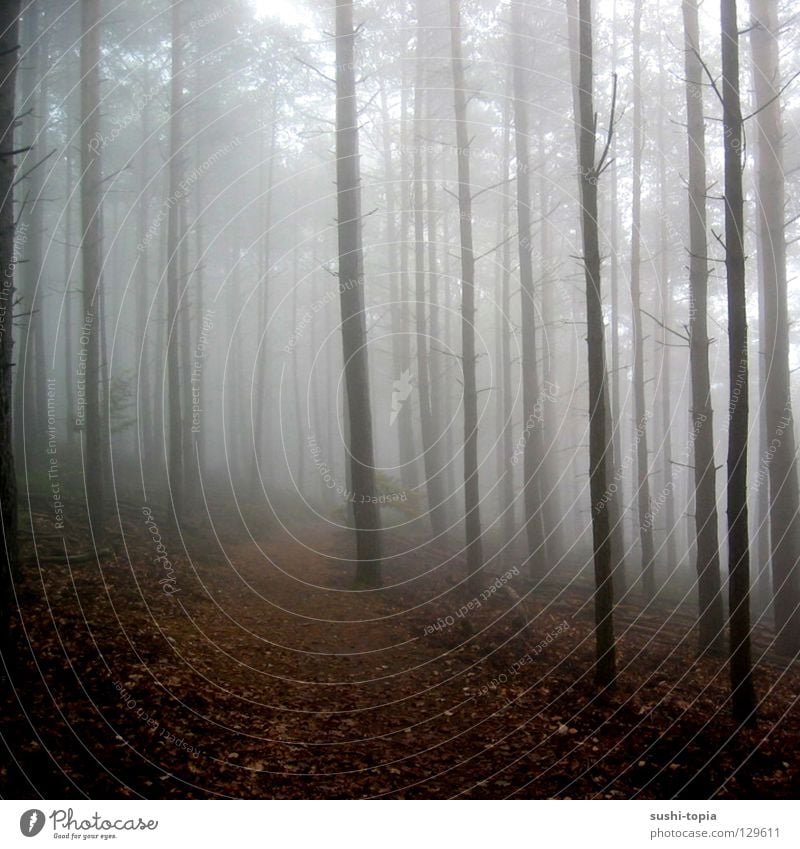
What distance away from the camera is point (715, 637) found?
341 inches

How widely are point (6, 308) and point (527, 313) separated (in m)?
11.2

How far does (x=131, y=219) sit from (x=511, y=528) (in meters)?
19.8


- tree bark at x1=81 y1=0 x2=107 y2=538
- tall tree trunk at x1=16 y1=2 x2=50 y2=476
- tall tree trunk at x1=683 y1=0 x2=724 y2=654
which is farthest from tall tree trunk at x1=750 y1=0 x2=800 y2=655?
tall tree trunk at x1=16 y1=2 x2=50 y2=476

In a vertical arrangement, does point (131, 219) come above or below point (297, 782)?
above

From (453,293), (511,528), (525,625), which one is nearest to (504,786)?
(525,625)

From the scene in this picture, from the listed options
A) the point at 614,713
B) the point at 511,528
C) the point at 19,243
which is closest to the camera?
the point at 614,713

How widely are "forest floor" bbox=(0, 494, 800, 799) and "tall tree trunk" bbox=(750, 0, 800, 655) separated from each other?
1030 mm

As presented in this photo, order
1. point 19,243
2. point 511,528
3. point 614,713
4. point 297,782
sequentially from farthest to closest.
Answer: point 511,528 → point 19,243 → point 614,713 → point 297,782

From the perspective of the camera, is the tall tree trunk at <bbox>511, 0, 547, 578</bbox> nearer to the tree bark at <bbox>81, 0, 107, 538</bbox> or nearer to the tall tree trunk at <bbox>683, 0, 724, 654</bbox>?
the tall tree trunk at <bbox>683, 0, 724, 654</bbox>

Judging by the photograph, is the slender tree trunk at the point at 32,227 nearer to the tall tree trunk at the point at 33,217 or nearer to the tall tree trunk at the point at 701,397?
the tall tree trunk at the point at 33,217

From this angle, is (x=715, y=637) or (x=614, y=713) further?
(x=715, y=637)

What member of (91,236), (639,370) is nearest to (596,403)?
(639,370)

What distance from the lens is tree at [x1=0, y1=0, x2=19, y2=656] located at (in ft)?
18.2

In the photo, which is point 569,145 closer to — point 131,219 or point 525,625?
point 525,625
